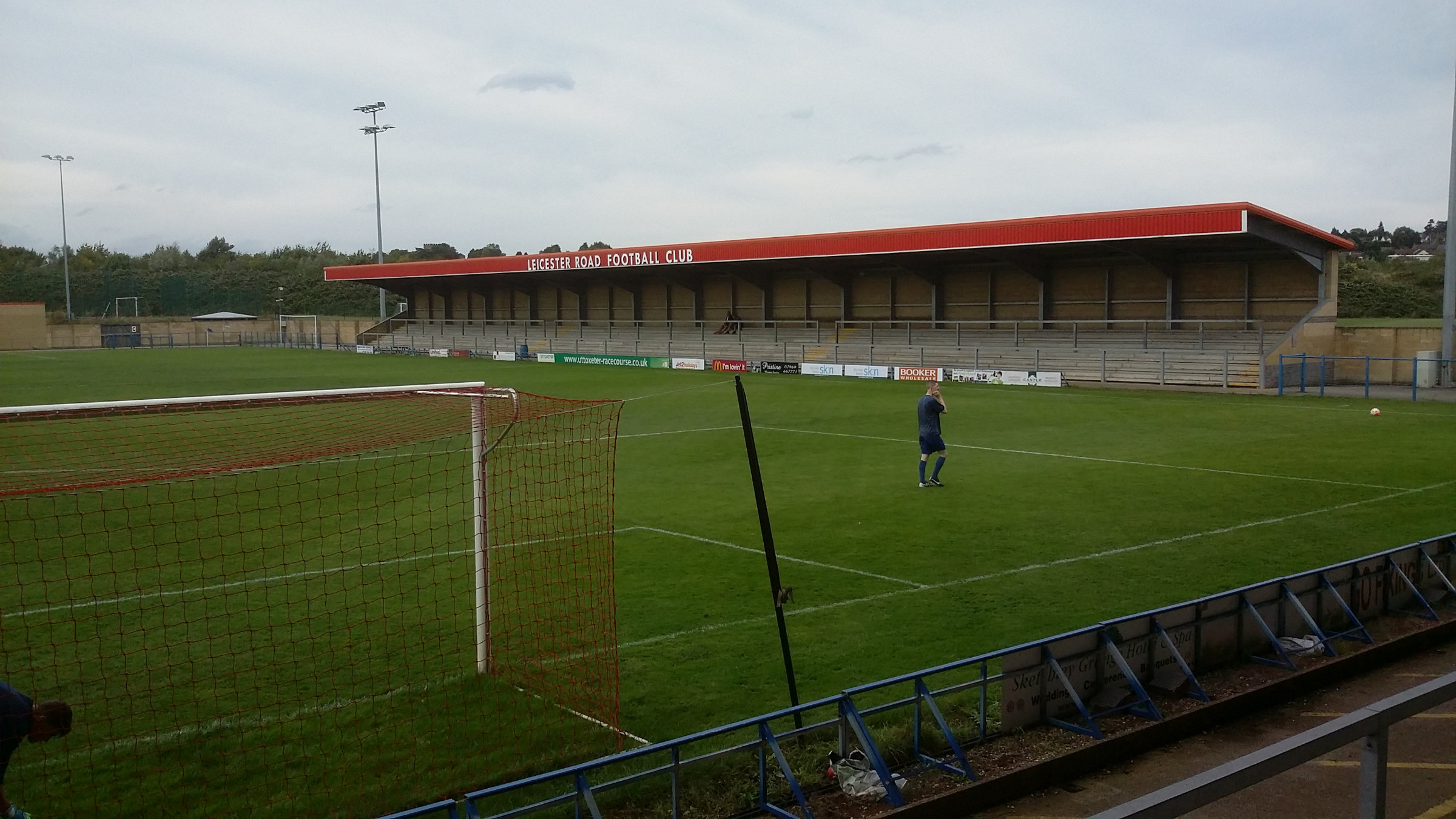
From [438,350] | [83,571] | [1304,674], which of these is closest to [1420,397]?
[1304,674]

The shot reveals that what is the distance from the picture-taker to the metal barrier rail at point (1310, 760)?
2.71 metres

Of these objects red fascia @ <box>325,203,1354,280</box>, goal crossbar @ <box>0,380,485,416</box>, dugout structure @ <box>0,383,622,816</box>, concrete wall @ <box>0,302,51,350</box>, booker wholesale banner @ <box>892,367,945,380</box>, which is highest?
red fascia @ <box>325,203,1354,280</box>

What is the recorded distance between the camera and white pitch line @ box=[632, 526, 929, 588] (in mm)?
12320

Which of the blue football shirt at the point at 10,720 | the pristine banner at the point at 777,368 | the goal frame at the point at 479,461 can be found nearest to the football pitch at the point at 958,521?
the goal frame at the point at 479,461

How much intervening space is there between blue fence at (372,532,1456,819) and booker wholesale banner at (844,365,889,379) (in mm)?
32105

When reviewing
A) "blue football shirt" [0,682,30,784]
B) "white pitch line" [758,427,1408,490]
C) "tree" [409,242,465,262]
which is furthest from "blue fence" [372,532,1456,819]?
"tree" [409,242,465,262]

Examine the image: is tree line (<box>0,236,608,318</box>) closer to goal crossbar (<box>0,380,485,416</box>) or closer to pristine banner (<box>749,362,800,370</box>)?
pristine banner (<box>749,362,800,370</box>)

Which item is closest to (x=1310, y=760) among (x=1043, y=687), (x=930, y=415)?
(x=1043, y=687)

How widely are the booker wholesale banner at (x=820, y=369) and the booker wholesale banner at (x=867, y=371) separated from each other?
29 centimetres

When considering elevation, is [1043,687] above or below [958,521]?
above

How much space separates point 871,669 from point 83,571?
9.80 metres

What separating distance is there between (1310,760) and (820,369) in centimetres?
4148

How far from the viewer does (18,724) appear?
617 cm

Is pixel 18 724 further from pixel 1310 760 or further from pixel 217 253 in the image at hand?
pixel 217 253
